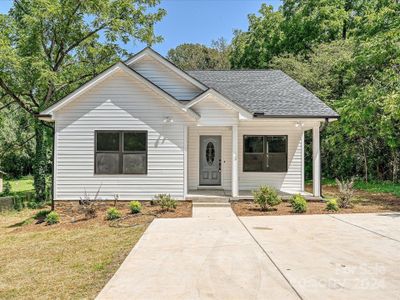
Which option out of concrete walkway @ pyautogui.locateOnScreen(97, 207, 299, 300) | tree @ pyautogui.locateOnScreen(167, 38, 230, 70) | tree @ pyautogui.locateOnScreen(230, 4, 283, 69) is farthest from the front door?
tree @ pyautogui.locateOnScreen(167, 38, 230, 70)

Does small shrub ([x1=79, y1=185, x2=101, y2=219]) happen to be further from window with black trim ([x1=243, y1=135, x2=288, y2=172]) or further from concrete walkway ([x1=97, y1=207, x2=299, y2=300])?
window with black trim ([x1=243, y1=135, x2=288, y2=172])

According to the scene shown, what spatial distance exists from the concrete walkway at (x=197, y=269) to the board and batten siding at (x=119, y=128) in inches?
144

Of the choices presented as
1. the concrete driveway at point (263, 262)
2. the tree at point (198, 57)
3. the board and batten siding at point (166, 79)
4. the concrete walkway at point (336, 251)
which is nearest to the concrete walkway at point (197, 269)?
the concrete driveway at point (263, 262)

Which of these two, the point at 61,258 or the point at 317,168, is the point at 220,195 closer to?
the point at 317,168

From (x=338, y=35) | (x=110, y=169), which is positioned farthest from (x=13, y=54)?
(x=338, y=35)

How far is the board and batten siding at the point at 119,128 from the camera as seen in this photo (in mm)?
11234

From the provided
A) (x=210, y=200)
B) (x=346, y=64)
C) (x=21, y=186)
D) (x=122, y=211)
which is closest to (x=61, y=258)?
(x=122, y=211)

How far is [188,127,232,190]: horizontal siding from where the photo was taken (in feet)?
45.3

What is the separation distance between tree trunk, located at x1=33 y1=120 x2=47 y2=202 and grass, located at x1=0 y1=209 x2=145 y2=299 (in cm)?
683

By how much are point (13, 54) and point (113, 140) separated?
7.14 m

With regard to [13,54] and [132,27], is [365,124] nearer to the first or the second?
[132,27]

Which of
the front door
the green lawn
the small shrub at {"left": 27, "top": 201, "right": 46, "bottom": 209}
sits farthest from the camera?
the green lawn

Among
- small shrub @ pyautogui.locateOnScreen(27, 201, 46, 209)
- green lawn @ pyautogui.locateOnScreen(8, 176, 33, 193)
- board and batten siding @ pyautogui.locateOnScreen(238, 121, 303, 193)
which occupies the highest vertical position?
board and batten siding @ pyautogui.locateOnScreen(238, 121, 303, 193)

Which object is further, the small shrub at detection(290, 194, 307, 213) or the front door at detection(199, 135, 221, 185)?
the front door at detection(199, 135, 221, 185)
